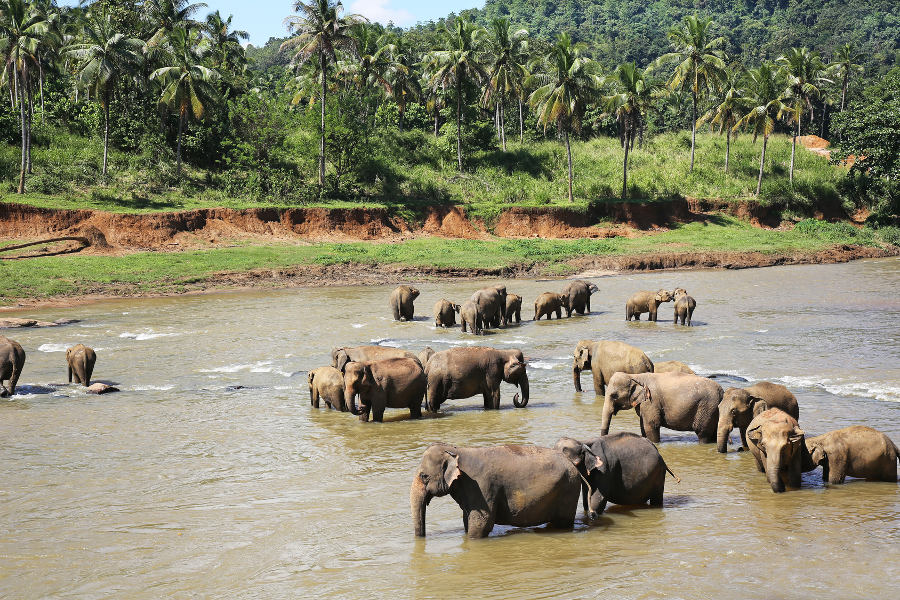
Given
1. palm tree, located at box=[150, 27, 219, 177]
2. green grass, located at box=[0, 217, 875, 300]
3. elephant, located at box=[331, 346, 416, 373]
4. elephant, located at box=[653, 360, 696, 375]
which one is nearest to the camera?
elephant, located at box=[653, 360, 696, 375]

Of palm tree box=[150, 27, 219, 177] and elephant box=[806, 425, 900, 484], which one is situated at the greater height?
palm tree box=[150, 27, 219, 177]

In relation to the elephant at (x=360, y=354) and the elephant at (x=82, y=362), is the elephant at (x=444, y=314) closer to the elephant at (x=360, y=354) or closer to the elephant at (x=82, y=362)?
the elephant at (x=360, y=354)

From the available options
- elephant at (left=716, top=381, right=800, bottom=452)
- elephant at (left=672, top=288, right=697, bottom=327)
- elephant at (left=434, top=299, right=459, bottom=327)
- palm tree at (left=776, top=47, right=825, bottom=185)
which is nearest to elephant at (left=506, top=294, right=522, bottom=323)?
elephant at (left=434, top=299, right=459, bottom=327)

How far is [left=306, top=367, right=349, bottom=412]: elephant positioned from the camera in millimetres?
15102

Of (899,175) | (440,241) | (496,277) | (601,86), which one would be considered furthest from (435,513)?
(601,86)

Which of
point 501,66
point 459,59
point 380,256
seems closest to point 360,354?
point 380,256

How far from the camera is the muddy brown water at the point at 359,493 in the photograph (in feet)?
26.1

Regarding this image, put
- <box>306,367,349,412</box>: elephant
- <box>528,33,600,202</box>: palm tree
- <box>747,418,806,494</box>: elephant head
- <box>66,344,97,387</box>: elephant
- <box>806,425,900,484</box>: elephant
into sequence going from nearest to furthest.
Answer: <box>747,418,806,494</box>: elephant head < <box>806,425,900,484</box>: elephant < <box>306,367,349,412</box>: elephant < <box>66,344,97,387</box>: elephant < <box>528,33,600,202</box>: palm tree

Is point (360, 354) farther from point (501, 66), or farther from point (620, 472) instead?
point (501, 66)

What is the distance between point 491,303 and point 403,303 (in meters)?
3.25

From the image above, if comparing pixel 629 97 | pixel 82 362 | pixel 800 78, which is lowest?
pixel 82 362

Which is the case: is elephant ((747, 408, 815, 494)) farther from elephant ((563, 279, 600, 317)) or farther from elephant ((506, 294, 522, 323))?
elephant ((563, 279, 600, 317))

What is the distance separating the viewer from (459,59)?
55.1 metres

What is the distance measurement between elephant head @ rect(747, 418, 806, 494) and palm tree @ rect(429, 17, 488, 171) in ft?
157
